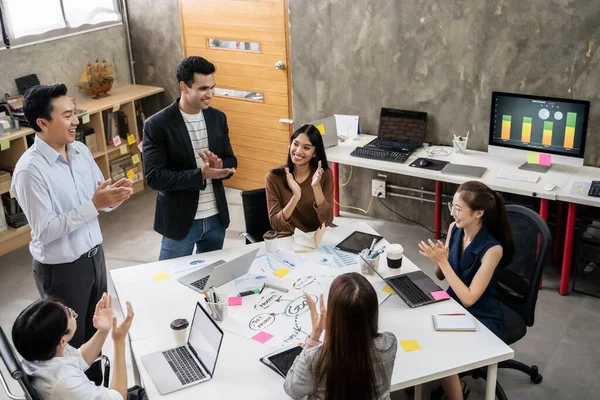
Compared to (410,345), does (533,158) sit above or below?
above

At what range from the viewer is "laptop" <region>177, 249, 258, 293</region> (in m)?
3.11

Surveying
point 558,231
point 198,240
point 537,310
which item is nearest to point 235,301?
point 198,240

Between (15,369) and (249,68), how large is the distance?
4.03m

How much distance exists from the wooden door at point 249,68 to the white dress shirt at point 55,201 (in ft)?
8.93

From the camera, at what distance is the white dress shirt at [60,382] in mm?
2346

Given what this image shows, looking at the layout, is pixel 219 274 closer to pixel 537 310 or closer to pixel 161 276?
pixel 161 276

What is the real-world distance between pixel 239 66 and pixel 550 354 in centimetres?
346

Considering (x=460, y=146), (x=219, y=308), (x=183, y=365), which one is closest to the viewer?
(x=183, y=365)

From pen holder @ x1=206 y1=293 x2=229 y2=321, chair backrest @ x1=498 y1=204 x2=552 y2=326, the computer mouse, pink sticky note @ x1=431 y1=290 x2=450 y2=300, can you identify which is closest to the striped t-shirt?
pen holder @ x1=206 y1=293 x2=229 y2=321

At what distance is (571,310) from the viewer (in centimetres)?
425

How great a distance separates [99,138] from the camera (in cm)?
593

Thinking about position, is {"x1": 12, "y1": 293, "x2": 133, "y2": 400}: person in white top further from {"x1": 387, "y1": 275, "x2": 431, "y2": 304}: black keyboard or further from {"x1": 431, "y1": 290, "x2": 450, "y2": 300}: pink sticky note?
{"x1": 431, "y1": 290, "x2": 450, "y2": 300}: pink sticky note

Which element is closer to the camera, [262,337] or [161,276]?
[262,337]

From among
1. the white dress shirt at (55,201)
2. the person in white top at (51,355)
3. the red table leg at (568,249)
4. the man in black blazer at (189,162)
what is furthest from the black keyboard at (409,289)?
the red table leg at (568,249)
